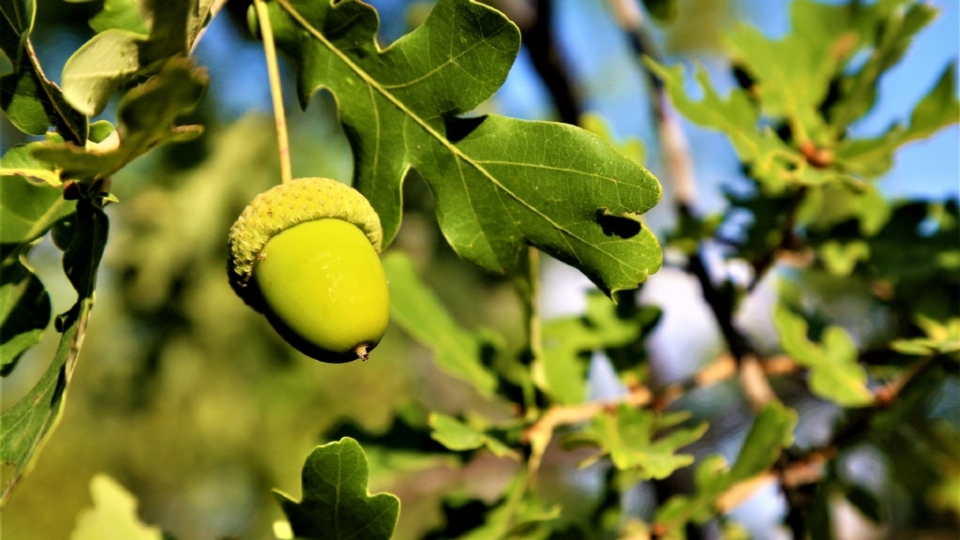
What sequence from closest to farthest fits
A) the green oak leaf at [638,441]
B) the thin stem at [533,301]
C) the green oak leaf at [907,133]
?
the green oak leaf at [638,441], the thin stem at [533,301], the green oak leaf at [907,133]

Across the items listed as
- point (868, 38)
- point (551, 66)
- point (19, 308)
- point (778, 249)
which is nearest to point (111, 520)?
point (19, 308)

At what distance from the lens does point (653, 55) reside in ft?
5.85

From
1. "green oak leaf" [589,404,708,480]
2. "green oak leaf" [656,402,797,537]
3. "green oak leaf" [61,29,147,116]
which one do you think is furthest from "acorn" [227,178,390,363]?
"green oak leaf" [656,402,797,537]

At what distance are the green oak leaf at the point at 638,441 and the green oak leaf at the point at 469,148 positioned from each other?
0.30 metres

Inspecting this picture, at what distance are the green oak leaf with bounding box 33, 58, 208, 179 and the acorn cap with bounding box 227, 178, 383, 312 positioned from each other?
18cm

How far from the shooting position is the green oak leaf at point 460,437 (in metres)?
1.08

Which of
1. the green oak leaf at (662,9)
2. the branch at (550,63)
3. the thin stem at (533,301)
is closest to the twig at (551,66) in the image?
the branch at (550,63)

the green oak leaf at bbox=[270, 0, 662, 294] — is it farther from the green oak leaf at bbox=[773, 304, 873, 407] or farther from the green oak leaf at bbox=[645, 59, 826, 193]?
the green oak leaf at bbox=[773, 304, 873, 407]

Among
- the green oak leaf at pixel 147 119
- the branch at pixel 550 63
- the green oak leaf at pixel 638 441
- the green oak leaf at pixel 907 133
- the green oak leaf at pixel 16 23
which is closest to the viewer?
the green oak leaf at pixel 147 119

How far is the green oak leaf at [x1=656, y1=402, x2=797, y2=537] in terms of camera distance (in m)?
1.25

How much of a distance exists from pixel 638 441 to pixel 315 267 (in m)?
0.62

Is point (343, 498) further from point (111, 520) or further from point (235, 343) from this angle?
point (235, 343)

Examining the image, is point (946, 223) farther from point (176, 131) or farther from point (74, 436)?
point (74, 436)

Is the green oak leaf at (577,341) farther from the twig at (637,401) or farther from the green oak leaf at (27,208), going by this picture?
the green oak leaf at (27,208)
